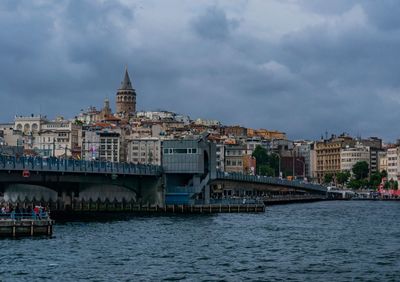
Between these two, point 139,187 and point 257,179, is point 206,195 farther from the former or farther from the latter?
point 257,179

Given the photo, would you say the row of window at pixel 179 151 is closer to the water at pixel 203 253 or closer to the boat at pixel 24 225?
the water at pixel 203 253

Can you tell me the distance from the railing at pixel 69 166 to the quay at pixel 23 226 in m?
18.4

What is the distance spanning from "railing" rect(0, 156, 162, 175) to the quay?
60.3 feet

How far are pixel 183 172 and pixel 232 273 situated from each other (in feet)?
220

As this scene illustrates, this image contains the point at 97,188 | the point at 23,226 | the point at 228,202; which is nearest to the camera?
the point at 23,226

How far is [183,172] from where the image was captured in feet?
395

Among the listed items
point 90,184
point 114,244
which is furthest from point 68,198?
point 114,244

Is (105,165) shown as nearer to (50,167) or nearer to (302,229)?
(50,167)

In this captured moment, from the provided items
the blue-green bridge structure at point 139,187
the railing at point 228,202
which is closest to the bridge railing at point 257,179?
the railing at point 228,202

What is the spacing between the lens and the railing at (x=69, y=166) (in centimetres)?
9256

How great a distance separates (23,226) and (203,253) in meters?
15.4

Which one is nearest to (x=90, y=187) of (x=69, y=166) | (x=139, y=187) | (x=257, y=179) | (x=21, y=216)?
(x=139, y=187)

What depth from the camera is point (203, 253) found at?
65.0m

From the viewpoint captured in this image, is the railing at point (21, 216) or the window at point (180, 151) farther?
the window at point (180, 151)
